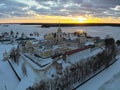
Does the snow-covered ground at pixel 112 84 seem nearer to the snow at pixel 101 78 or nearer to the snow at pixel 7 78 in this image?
the snow at pixel 101 78

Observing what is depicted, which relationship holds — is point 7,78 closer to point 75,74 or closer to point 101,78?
point 75,74

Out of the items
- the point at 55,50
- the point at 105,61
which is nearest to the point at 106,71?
the point at 105,61

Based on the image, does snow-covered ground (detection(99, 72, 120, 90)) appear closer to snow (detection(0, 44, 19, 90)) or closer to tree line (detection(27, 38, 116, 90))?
tree line (detection(27, 38, 116, 90))

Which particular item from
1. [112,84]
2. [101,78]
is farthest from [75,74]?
[112,84]

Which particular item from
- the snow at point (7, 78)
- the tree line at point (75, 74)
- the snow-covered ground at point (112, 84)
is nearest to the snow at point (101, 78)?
the snow-covered ground at point (112, 84)

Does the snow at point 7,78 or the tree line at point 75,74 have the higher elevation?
the tree line at point 75,74

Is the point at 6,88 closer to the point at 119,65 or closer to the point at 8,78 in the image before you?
the point at 8,78

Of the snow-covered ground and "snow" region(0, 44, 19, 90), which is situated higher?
"snow" region(0, 44, 19, 90)

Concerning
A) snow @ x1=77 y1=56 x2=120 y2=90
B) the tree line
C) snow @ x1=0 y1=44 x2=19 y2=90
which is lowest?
snow @ x1=77 y1=56 x2=120 y2=90

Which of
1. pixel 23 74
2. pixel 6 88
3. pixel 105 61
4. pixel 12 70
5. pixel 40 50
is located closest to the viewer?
pixel 6 88

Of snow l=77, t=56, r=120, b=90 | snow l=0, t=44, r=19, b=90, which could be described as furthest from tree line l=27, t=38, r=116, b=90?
snow l=0, t=44, r=19, b=90

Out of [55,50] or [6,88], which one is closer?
[6,88]
